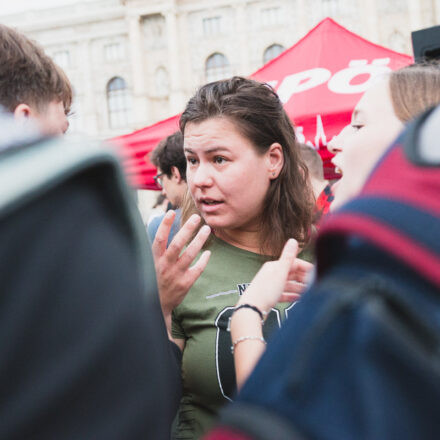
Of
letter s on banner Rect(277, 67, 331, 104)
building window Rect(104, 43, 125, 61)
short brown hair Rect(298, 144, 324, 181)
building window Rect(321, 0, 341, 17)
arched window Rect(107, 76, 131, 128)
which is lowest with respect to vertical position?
arched window Rect(107, 76, 131, 128)

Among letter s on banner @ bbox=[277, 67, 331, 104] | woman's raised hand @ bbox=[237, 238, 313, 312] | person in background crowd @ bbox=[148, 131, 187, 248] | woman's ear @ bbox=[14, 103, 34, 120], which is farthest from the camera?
letter s on banner @ bbox=[277, 67, 331, 104]

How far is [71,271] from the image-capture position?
18.0 inches

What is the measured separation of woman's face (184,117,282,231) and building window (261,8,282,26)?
2573 cm

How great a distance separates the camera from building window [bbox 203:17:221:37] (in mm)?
26266

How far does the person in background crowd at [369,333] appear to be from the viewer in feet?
1.18

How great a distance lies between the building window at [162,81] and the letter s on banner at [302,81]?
23138 millimetres

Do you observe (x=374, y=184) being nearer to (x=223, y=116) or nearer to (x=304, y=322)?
(x=304, y=322)

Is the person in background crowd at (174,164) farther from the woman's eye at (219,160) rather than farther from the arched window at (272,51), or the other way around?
the arched window at (272,51)

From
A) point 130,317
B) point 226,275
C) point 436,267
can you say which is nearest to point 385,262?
point 436,267

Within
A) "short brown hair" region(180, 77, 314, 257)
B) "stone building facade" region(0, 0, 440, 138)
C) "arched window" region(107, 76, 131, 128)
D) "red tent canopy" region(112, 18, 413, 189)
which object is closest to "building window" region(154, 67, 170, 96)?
"stone building facade" region(0, 0, 440, 138)

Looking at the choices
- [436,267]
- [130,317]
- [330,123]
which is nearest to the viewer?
[436,267]

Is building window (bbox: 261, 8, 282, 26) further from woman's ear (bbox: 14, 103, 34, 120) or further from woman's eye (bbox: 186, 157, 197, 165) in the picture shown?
woman's ear (bbox: 14, 103, 34, 120)

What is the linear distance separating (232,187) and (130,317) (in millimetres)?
1209

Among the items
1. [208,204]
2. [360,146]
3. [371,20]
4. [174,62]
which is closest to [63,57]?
[174,62]
